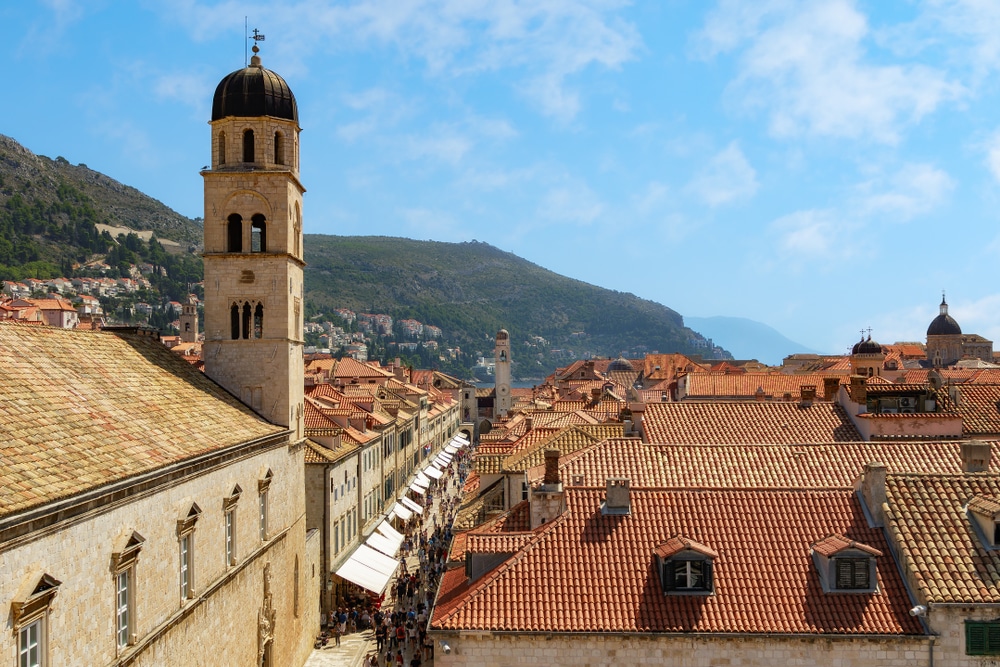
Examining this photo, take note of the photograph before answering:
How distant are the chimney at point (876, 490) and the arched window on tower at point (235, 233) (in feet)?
67.2

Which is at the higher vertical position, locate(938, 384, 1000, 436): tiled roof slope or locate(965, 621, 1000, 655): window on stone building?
locate(938, 384, 1000, 436): tiled roof slope

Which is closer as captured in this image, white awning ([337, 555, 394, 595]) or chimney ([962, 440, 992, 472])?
chimney ([962, 440, 992, 472])

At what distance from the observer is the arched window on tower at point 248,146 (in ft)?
101

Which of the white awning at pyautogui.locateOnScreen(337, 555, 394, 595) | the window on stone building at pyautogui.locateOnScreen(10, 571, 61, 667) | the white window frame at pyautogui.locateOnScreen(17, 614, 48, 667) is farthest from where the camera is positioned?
the white awning at pyautogui.locateOnScreen(337, 555, 394, 595)

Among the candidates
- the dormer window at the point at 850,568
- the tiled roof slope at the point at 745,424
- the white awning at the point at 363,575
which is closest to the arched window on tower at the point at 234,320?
the white awning at the point at 363,575

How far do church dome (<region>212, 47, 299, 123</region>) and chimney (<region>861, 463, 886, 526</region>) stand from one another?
21.2m

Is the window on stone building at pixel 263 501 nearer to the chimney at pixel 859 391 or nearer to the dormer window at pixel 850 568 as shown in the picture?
the dormer window at pixel 850 568

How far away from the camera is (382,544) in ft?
149

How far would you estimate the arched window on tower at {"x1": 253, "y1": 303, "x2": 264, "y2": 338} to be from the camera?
30.8 m

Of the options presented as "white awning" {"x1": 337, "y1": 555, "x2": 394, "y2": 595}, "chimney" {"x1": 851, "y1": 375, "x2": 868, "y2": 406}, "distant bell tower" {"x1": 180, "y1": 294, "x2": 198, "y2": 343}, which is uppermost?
"distant bell tower" {"x1": 180, "y1": 294, "x2": 198, "y2": 343}

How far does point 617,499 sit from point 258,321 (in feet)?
52.3

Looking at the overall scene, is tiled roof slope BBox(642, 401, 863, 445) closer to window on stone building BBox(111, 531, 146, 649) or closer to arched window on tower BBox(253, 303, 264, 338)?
arched window on tower BBox(253, 303, 264, 338)

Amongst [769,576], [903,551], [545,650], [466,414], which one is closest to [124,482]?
[545,650]

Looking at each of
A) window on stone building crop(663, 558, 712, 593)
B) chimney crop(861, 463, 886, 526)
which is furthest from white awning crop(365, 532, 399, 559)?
chimney crop(861, 463, 886, 526)
